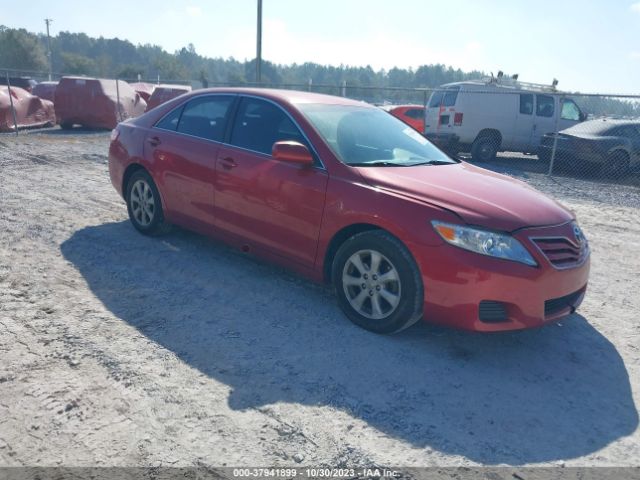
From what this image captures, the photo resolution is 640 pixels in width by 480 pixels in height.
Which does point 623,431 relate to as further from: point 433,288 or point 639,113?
point 639,113

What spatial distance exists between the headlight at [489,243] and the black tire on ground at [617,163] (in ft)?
34.9

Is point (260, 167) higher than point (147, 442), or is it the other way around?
point (260, 167)

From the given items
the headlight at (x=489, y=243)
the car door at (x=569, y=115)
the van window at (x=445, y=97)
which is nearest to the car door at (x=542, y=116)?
the car door at (x=569, y=115)

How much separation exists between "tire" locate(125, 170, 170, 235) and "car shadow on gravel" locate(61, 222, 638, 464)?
35.0 inches

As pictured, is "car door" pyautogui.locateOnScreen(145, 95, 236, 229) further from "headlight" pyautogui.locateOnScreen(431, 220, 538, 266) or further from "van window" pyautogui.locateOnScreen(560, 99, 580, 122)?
"van window" pyautogui.locateOnScreen(560, 99, 580, 122)

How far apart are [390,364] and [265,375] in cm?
82

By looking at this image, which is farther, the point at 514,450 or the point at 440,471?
the point at 514,450

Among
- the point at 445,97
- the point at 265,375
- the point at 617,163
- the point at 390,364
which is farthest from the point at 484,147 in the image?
the point at 265,375

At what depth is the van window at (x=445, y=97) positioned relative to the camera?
14.3 meters

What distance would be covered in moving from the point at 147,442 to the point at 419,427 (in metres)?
1.40

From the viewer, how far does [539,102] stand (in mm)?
14680

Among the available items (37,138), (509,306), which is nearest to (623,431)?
(509,306)

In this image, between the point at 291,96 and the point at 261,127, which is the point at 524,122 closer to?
the point at 291,96

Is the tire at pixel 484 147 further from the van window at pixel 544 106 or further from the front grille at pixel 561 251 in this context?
the front grille at pixel 561 251
